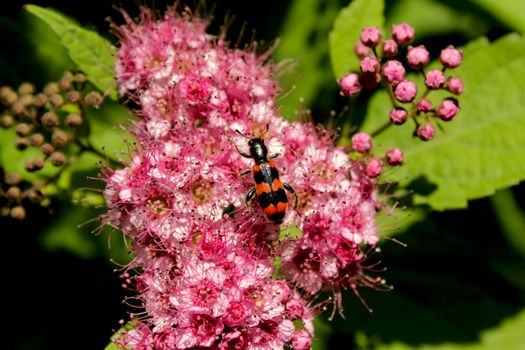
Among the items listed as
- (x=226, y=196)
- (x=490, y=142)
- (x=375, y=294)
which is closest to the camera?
(x=226, y=196)

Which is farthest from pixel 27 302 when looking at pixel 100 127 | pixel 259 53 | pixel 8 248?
pixel 259 53

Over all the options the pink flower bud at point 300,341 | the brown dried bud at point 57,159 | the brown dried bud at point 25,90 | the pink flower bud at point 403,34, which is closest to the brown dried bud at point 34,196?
the brown dried bud at point 57,159

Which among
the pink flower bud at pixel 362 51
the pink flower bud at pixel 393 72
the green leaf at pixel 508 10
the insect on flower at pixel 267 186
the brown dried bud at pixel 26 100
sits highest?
the green leaf at pixel 508 10

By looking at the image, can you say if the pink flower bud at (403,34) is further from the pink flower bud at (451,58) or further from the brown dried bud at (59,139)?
the brown dried bud at (59,139)

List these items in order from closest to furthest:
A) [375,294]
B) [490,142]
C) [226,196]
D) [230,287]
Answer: [230,287], [226,196], [490,142], [375,294]

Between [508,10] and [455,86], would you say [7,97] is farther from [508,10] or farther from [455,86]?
[508,10]

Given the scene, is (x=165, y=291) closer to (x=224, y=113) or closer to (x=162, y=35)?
(x=224, y=113)
